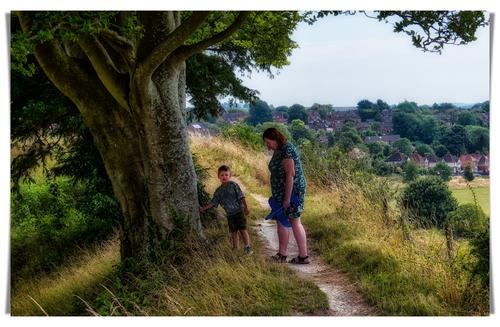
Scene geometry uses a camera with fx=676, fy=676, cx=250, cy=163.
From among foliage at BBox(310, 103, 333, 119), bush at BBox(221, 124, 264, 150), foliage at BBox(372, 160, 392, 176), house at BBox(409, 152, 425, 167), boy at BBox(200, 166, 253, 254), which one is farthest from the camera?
bush at BBox(221, 124, 264, 150)

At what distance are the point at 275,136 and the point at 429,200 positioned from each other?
105 inches

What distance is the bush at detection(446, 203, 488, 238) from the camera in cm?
677

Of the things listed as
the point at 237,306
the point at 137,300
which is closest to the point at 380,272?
the point at 237,306

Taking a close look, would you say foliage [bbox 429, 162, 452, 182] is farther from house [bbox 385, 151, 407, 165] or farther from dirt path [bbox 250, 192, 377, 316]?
dirt path [bbox 250, 192, 377, 316]

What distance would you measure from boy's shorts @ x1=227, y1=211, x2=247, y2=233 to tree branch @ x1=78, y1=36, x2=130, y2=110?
1809mm

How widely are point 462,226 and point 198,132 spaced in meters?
9.70

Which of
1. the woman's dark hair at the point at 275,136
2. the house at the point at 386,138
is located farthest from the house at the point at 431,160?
the woman's dark hair at the point at 275,136

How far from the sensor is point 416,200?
9266 millimetres

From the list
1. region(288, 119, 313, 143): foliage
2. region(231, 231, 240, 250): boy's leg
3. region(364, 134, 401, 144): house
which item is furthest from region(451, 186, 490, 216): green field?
region(288, 119, 313, 143): foliage

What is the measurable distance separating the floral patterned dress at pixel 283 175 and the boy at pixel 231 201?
512 mm

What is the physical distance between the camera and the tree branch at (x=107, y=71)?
773 centimetres

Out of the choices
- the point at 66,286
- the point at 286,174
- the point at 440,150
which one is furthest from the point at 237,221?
the point at 66,286

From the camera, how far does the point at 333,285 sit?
741 centimetres

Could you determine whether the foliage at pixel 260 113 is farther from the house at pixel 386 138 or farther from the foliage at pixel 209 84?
the house at pixel 386 138
